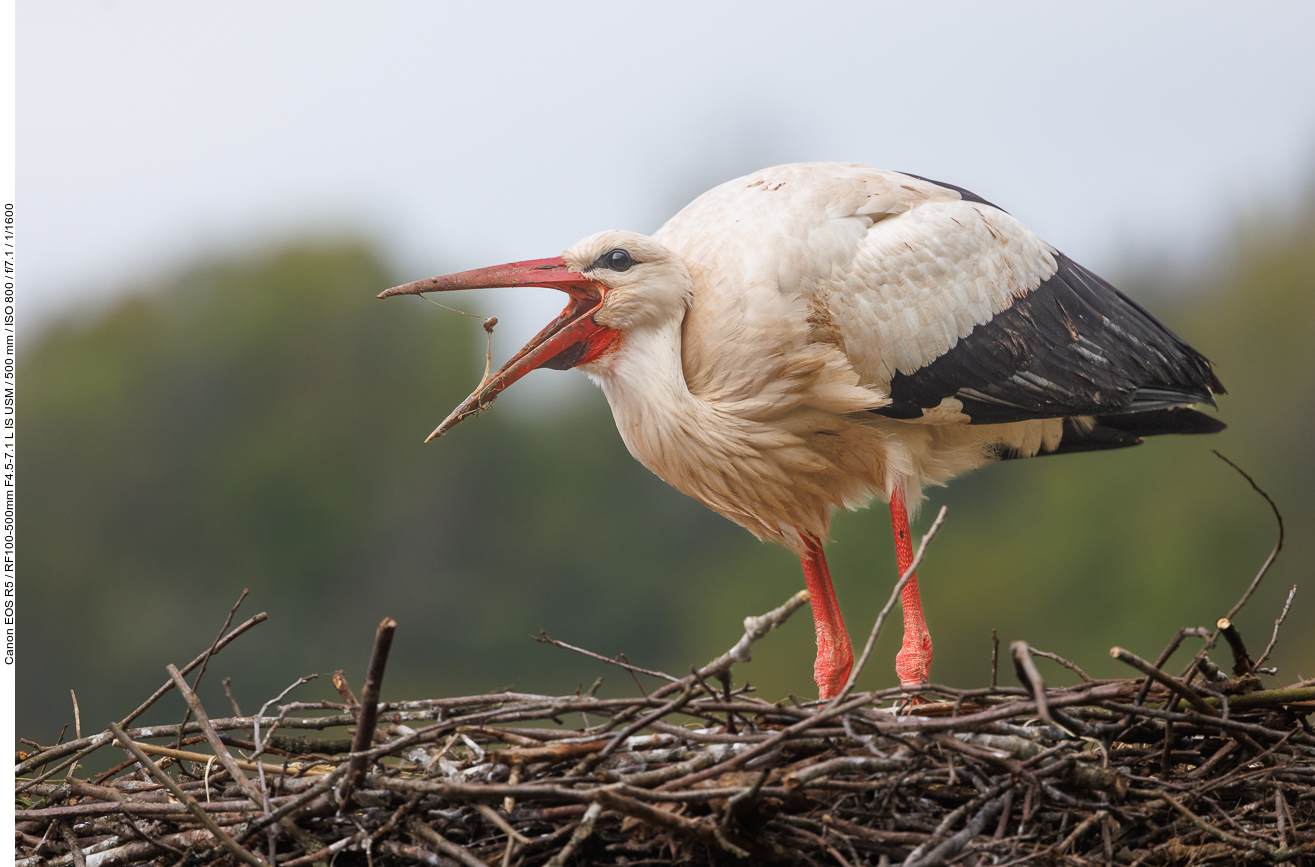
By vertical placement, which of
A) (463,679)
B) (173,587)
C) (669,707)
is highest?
(669,707)

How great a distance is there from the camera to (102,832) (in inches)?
75.2

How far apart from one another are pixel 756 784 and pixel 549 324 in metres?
1.11

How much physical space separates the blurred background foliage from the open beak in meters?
9.67

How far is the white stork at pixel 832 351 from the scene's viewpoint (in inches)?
91.4

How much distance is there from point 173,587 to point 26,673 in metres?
2.00

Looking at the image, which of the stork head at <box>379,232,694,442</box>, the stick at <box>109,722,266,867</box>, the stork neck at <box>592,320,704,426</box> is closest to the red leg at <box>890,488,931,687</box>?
the stork neck at <box>592,320,704,426</box>

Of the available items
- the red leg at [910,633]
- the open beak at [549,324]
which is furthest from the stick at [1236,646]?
the open beak at [549,324]

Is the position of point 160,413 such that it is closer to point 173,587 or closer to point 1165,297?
point 173,587

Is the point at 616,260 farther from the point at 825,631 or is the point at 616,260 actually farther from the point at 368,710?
the point at 368,710

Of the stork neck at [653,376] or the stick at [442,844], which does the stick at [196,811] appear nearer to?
the stick at [442,844]

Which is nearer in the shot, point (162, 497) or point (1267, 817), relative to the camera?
point (1267, 817)

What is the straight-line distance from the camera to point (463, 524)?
683 inches

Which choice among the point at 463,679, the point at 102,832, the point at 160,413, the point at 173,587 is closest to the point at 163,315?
the point at 160,413

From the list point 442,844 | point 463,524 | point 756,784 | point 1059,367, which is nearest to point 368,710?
point 442,844
